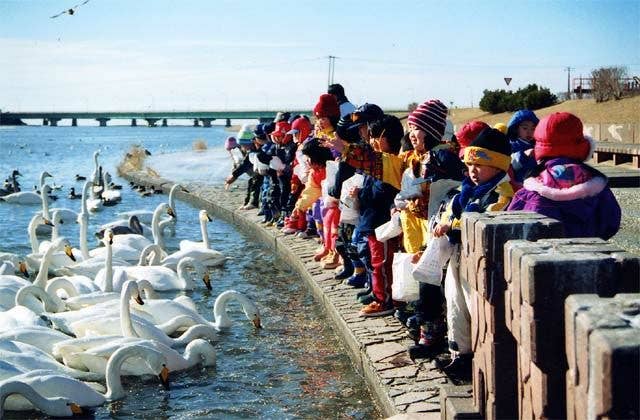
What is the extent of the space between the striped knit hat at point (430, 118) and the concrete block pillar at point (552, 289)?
2991 millimetres

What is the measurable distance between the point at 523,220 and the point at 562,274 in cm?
83

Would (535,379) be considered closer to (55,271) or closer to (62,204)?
(55,271)

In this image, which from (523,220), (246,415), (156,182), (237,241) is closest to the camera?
(523,220)

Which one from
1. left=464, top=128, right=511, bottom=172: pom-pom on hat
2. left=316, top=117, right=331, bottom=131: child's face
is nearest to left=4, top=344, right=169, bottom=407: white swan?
left=464, top=128, right=511, bottom=172: pom-pom on hat

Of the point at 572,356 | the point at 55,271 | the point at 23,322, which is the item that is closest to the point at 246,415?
the point at 23,322

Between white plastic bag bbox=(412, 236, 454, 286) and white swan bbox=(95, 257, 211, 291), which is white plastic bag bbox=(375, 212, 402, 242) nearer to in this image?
white plastic bag bbox=(412, 236, 454, 286)

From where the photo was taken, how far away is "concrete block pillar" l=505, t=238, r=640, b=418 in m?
3.12

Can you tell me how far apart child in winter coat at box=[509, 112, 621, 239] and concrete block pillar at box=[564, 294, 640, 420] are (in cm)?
209

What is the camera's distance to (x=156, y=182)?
1003 inches

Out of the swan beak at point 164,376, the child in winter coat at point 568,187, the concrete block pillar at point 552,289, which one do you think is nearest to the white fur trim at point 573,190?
the child in winter coat at point 568,187

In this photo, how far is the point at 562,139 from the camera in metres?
4.93

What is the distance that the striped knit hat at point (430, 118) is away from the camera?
639 centimetres

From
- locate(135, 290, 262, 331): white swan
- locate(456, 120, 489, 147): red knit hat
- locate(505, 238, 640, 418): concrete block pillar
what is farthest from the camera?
locate(135, 290, 262, 331): white swan

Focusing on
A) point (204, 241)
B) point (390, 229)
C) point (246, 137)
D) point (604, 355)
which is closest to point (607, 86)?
point (246, 137)
